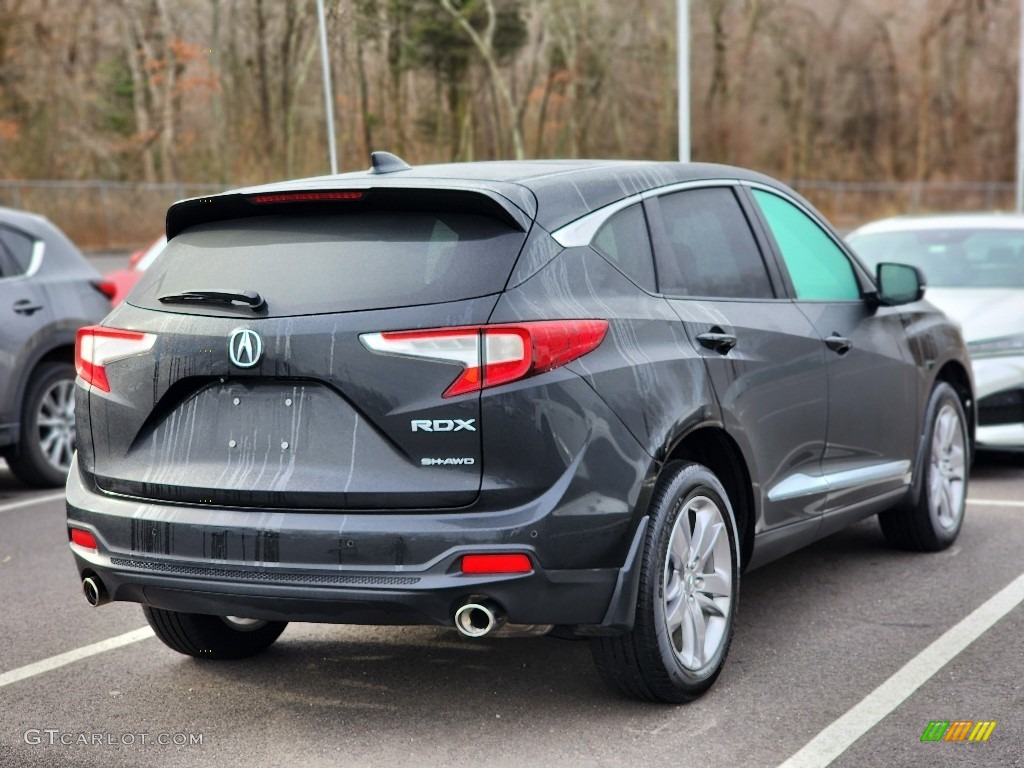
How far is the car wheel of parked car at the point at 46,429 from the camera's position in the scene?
8508 millimetres

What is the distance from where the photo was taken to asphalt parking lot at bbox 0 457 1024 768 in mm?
3861

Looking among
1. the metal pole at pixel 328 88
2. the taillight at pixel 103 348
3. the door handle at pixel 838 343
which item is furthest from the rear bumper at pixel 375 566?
the metal pole at pixel 328 88

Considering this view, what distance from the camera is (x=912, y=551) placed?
6355 mm

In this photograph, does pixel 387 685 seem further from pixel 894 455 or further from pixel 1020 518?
pixel 1020 518

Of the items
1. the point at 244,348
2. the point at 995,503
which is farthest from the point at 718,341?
the point at 995,503

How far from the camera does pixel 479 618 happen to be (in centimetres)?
369

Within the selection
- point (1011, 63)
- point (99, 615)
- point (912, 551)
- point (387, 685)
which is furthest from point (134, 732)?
point (1011, 63)

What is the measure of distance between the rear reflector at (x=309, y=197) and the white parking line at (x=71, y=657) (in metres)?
1.87

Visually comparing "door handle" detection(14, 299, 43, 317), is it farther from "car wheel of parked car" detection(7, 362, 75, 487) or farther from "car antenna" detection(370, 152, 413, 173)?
"car antenna" detection(370, 152, 413, 173)

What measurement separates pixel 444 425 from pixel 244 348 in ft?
2.03

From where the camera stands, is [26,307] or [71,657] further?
[26,307]

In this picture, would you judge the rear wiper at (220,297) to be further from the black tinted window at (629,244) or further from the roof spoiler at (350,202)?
the black tinted window at (629,244)

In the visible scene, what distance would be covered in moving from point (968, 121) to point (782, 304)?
5905 cm

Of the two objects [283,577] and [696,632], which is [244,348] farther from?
[696,632]
